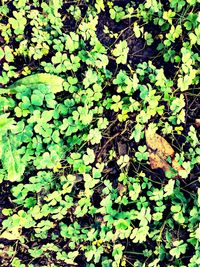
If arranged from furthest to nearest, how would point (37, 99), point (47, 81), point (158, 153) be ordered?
point (158, 153) < point (47, 81) < point (37, 99)

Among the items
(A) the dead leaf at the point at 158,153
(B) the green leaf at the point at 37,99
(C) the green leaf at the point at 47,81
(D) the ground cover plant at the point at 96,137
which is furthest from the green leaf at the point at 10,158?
(A) the dead leaf at the point at 158,153

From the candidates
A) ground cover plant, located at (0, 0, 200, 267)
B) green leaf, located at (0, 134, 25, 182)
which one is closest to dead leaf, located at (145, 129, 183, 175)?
ground cover plant, located at (0, 0, 200, 267)

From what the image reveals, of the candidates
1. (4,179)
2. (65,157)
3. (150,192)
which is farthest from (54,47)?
(150,192)

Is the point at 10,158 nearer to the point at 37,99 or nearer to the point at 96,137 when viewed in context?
the point at 37,99

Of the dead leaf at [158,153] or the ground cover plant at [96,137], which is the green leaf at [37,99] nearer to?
the ground cover plant at [96,137]

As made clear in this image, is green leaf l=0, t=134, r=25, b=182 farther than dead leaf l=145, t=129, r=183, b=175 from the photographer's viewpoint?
No

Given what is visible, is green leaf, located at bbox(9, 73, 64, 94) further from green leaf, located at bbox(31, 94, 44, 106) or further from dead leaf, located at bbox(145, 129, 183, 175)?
dead leaf, located at bbox(145, 129, 183, 175)

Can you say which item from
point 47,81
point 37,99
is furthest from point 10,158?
point 47,81

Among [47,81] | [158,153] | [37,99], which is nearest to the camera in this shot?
[37,99]
